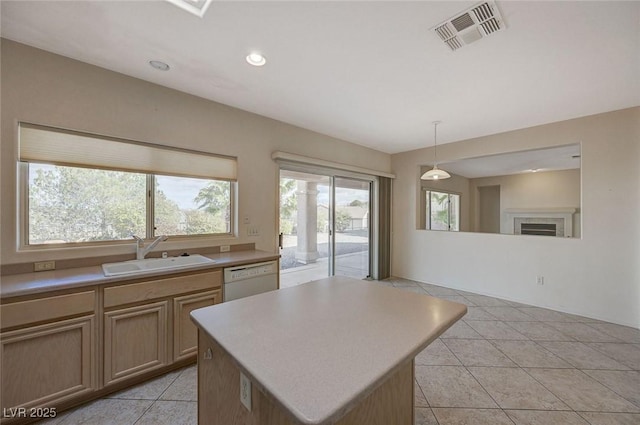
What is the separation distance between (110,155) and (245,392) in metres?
2.41

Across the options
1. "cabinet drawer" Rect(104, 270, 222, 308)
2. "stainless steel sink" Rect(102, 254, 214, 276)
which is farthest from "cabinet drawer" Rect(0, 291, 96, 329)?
"stainless steel sink" Rect(102, 254, 214, 276)

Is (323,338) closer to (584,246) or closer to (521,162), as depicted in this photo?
(584,246)

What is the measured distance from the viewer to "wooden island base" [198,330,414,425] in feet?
2.92

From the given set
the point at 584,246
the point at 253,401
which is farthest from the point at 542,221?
the point at 253,401

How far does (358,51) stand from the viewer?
2.00m

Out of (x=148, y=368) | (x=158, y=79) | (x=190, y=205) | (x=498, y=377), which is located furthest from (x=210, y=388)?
(x=158, y=79)

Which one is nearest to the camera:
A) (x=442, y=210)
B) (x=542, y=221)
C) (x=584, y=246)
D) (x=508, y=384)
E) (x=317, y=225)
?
(x=508, y=384)

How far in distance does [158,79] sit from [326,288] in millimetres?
2526

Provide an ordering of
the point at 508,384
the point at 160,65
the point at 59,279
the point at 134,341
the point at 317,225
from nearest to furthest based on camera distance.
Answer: the point at 59,279
the point at 134,341
the point at 508,384
the point at 160,65
the point at 317,225

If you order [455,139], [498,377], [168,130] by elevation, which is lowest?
[498,377]

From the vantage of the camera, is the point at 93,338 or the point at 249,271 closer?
the point at 93,338

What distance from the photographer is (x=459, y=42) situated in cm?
188

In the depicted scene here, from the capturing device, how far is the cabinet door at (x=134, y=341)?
5.95 feet

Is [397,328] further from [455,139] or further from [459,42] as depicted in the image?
[455,139]
